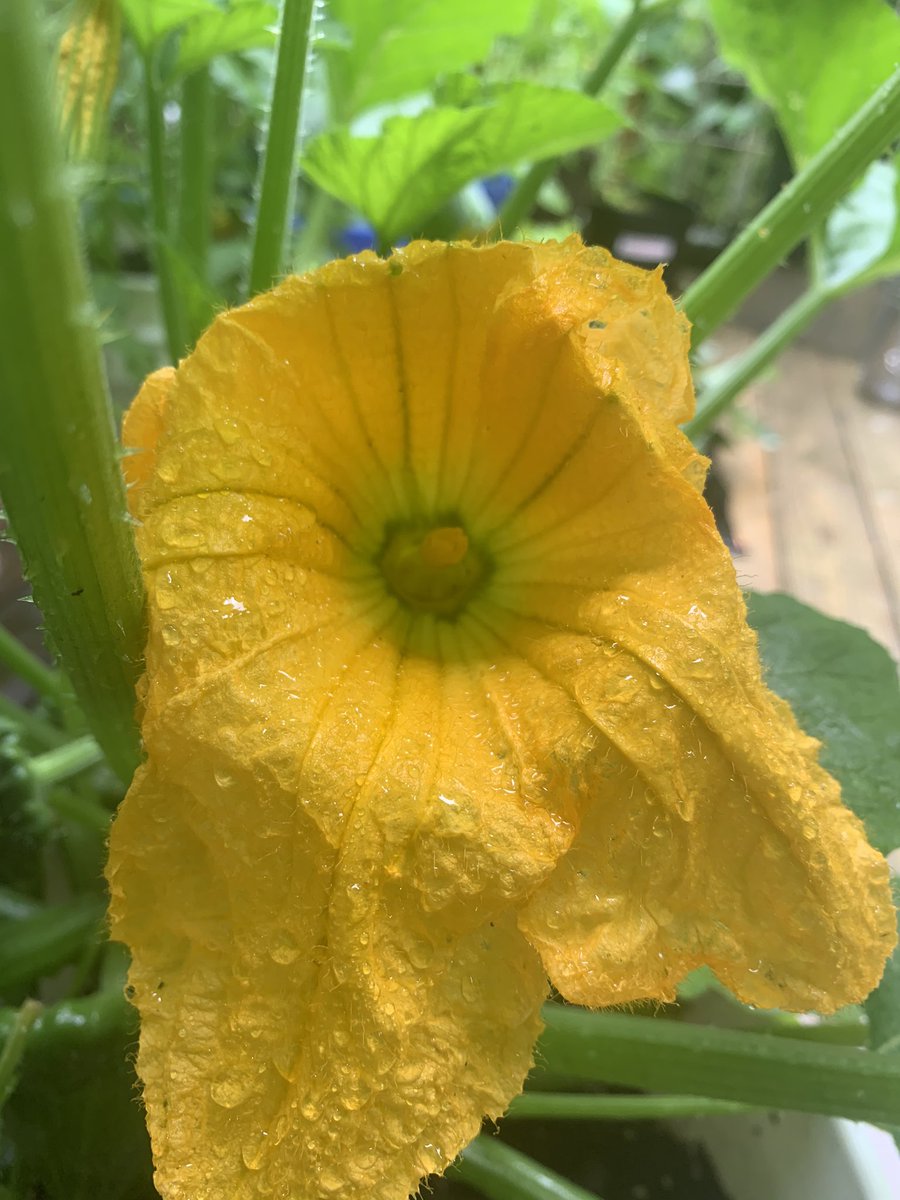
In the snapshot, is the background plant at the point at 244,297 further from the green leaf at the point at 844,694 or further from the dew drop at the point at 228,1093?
the dew drop at the point at 228,1093

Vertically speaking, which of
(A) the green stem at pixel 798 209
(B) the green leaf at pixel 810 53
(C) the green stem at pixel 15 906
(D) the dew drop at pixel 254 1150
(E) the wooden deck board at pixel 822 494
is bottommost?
(E) the wooden deck board at pixel 822 494

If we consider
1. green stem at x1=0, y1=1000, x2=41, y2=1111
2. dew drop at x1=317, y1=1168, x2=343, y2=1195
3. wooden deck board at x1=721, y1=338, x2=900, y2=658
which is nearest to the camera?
dew drop at x1=317, y1=1168, x2=343, y2=1195

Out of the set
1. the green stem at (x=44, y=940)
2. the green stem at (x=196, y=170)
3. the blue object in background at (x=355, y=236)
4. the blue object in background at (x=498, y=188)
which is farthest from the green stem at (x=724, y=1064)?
the blue object in background at (x=498, y=188)

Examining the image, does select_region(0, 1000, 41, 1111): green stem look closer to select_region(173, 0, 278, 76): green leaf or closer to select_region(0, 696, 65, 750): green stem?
select_region(0, 696, 65, 750): green stem

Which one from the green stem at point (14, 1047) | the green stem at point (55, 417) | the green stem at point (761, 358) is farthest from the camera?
the green stem at point (761, 358)

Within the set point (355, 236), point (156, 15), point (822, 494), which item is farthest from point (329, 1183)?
point (822, 494)

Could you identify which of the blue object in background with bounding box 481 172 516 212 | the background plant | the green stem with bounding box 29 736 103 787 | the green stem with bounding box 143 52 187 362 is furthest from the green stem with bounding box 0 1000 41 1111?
the blue object in background with bounding box 481 172 516 212

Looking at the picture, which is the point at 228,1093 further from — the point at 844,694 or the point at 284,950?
the point at 844,694

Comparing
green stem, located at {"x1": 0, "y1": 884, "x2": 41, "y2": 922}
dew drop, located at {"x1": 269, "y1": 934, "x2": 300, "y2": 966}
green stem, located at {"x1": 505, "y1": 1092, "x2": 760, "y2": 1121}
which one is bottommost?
green stem, located at {"x1": 505, "y1": 1092, "x2": 760, "y2": 1121}
